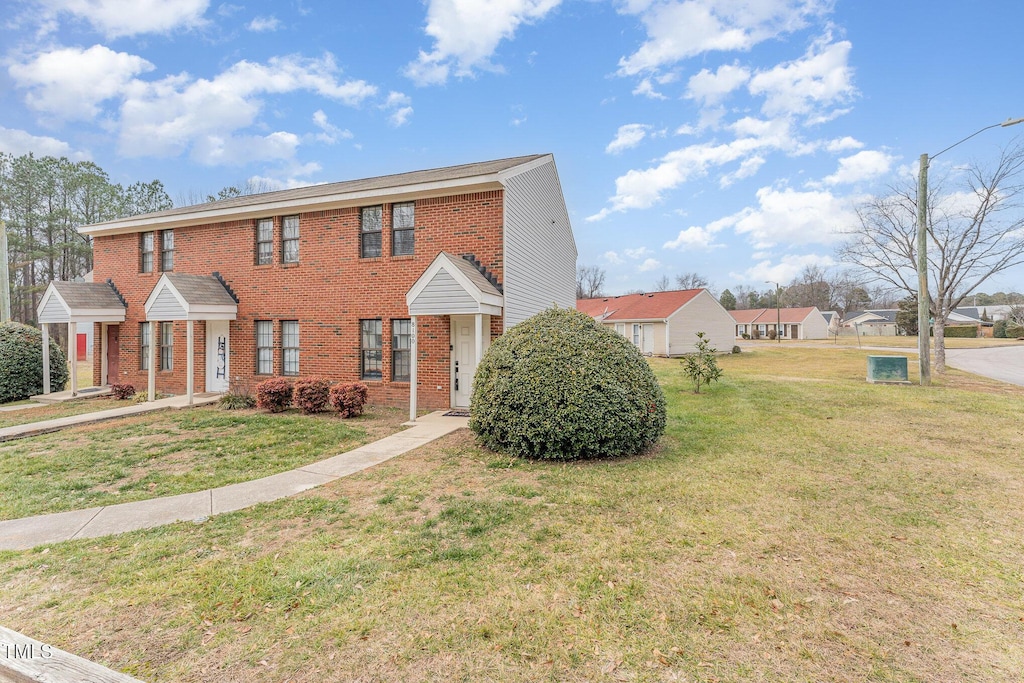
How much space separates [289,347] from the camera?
43.1 ft

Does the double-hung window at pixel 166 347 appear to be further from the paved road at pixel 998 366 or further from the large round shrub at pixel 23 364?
the paved road at pixel 998 366

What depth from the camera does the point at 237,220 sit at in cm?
1379

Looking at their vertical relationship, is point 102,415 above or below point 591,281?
below

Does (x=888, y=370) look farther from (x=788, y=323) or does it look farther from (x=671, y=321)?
(x=788, y=323)

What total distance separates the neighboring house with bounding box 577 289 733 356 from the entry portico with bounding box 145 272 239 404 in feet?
70.7

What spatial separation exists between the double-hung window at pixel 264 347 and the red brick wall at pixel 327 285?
17cm

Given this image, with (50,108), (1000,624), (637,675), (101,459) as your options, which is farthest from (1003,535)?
(50,108)

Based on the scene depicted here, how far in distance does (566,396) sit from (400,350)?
6445 millimetres

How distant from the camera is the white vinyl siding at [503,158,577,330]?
11.2 m

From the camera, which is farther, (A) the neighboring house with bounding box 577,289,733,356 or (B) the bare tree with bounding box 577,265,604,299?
(B) the bare tree with bounding box 577,265,604,299

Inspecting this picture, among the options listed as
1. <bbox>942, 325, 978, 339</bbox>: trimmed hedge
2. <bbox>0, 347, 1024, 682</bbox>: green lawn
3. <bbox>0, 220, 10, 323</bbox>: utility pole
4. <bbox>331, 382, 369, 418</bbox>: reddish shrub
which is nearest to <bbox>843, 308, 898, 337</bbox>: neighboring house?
<bbox>942, 325, 978, 339</bbox>: trimmed hedge

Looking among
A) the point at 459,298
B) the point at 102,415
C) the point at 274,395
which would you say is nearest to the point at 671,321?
the point at 459,298

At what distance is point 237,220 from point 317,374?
561 centimetres

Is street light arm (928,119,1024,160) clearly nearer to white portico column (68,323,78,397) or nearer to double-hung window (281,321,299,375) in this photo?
double-hung window (281,321,299,375)
